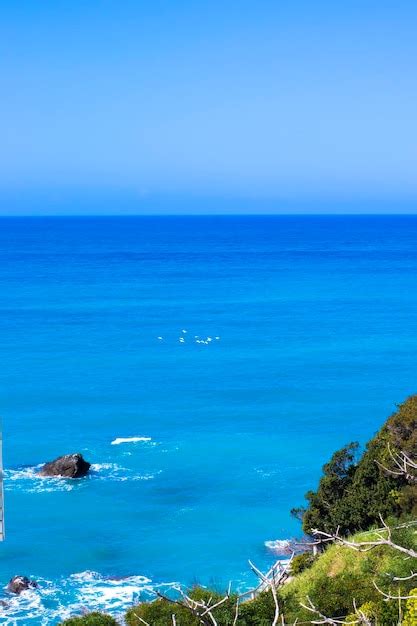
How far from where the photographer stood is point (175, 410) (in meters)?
49.7

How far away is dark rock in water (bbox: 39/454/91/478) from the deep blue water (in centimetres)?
→ 61

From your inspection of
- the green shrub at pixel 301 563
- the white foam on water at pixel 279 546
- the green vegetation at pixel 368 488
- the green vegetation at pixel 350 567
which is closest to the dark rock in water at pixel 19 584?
the green vegetation at pixel 350 567

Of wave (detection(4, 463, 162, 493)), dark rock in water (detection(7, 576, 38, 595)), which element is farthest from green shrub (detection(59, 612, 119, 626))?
wave (detection(4, 463, 162, 493))

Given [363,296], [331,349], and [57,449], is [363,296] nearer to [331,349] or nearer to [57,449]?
[331,349]

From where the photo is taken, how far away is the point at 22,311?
82750mm

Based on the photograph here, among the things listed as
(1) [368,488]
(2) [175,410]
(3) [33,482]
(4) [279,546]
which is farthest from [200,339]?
(1) [368,488]

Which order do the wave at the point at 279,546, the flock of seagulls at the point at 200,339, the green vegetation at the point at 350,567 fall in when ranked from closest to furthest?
the green vegetation at the point at 350,567, the wave at the point at 279,546, the flock of seagulls at the point at 200,339

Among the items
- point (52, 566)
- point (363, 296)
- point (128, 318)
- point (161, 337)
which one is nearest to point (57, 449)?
point (52, 566)

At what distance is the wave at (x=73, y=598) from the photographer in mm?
25688

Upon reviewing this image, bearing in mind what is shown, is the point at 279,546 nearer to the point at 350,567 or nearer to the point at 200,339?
the point at 350,567

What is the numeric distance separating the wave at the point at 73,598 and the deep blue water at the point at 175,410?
92mm

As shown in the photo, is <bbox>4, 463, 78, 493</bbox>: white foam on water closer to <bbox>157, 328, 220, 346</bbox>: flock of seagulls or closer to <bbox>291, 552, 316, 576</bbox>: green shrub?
<bbox>291, 552, 316, 576</bbox>: green shrub

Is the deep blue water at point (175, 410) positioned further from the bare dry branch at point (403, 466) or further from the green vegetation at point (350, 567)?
the bare dry branch at point (403, 466)

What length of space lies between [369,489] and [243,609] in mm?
9453
